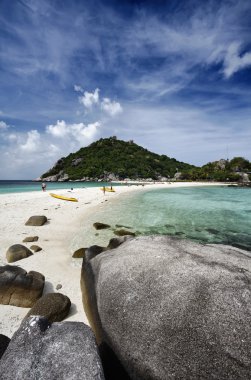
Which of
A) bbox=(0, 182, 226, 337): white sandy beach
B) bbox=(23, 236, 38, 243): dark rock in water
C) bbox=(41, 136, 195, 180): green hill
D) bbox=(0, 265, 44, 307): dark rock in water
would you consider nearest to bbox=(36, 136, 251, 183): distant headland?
bbox=(41, 136, 195, 180): green hill

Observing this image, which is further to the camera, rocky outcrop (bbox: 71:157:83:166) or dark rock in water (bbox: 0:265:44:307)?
rocky outcrop (bbox: 71:157:83:166)

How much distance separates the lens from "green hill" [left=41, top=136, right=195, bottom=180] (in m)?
129

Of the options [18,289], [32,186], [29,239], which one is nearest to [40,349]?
[18,289]

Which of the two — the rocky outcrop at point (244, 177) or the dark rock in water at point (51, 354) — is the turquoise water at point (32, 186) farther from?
the rocky outcrop at point (244, 177)

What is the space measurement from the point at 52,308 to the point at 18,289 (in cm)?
113

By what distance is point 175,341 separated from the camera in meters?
2.82

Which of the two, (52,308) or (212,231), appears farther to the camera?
(212,231)

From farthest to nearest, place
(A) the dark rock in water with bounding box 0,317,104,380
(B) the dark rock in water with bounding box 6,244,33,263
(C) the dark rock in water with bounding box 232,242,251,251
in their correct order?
1. (C) the dark rock in water with bounding box 232,242,251,251
2. (B) the dark rock in water with bounding box 6,244,33,263
3. (A) the dark rock in water with bounding box 0,317,104,380

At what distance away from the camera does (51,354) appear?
100 inches

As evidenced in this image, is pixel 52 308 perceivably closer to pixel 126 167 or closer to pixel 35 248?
pixel 35 248

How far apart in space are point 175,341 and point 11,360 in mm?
2081

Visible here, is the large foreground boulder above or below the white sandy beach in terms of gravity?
above

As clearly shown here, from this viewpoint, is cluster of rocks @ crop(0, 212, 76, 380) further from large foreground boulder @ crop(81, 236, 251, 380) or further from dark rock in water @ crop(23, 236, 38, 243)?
dark rock in water @ crop(23, 236, 38, 243)

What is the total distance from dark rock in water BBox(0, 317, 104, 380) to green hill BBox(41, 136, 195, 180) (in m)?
121
